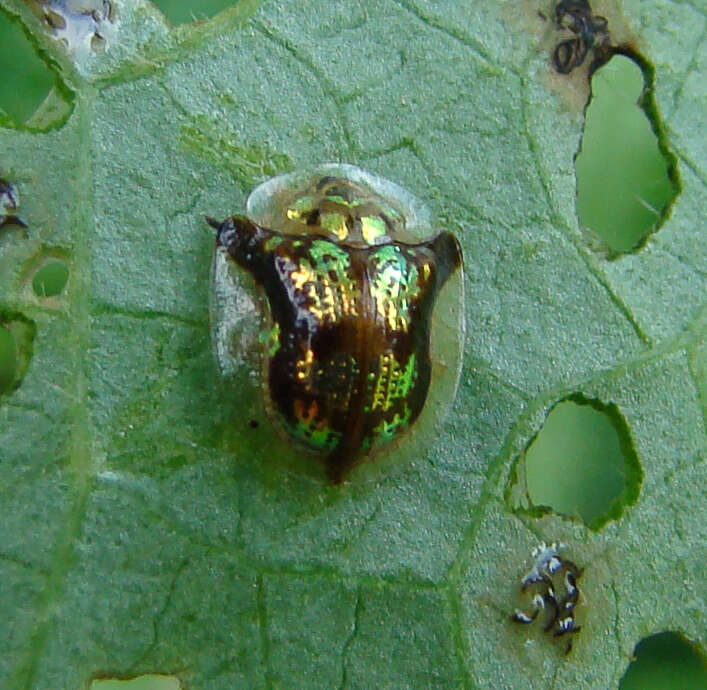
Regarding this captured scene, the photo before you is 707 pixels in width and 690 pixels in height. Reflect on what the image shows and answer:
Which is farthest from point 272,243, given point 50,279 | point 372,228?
point 50,279

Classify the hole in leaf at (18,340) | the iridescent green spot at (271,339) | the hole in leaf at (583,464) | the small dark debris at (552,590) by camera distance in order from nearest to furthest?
the hole in leaf at (18,340)
the iridescent green spot at (271,339)
the small dark debris at (552,590)
the hole in leaf at (583,464)

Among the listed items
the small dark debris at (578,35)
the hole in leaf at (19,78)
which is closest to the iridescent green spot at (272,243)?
the hole in leaf at (19,78)

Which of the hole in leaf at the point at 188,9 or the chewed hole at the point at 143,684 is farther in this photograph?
the hole in leaf at the point at 188,9

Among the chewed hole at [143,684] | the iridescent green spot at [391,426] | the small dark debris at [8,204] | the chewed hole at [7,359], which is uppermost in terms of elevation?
the small dark debris at [8,204]

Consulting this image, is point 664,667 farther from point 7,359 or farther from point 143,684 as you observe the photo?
point 7,359

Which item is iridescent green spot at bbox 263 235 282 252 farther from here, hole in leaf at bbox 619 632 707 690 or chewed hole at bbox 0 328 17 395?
hole in leaf at bbox 619 632 707 690

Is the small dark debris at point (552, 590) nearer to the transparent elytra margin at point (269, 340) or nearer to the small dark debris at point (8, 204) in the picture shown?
the transparent elytra margin at point (269, 340)

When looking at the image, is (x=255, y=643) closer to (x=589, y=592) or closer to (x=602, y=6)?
(x=589, y=592)

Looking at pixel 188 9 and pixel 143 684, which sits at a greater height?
pixel 188 9
